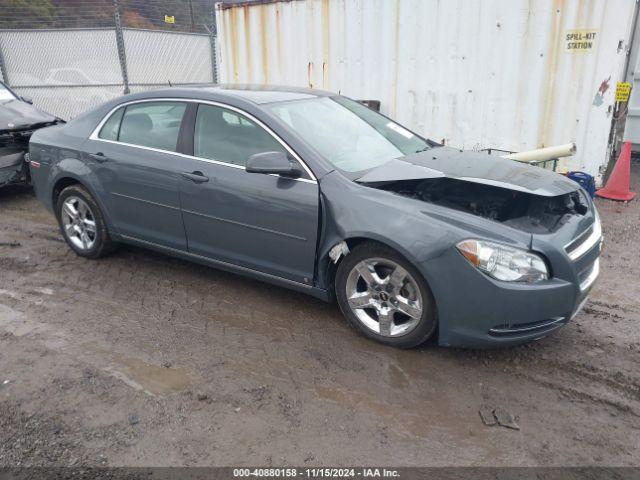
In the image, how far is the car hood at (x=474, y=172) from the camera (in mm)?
3393

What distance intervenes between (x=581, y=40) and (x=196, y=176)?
514cm

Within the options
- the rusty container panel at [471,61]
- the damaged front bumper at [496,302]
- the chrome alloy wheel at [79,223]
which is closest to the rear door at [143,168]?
the chrome alloy wheel at [79,223]

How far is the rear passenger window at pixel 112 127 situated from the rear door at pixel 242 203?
0.92 m

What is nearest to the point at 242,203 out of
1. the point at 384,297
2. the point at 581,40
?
the point at 384,297

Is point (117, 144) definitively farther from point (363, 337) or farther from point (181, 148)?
point (363, 337)

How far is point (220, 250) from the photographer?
406 centimetres

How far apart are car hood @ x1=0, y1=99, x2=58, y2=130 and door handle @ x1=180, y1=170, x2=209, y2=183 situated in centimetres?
420

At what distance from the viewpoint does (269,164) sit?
349 centimetres

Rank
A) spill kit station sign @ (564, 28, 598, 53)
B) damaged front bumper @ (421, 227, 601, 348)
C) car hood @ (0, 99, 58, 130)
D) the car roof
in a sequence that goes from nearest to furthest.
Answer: damaged front bumper @ (421, 227, 601, 348)
the car roof
spill kit station sign @ (564, 28, 598, 53)
car hood @ (0, 99, 58, 130)

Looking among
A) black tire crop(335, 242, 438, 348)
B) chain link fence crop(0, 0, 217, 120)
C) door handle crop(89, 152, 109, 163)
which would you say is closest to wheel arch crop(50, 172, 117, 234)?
door handle crop(89, 152, 109, 163)

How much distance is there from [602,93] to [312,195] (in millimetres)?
4805

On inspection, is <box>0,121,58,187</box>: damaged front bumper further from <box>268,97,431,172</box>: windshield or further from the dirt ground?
<box>268,97,431,172</box>: windshield

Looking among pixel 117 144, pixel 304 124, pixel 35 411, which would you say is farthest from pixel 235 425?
pixel 117 144

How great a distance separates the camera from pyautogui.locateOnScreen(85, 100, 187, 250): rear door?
165 inches
